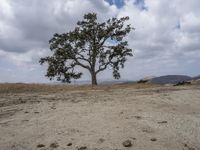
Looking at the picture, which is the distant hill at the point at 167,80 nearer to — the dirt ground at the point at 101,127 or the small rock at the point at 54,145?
the dirt ground at the point at 101,127

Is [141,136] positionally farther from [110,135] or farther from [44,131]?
[44,131]

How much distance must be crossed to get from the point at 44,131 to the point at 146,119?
271 cm

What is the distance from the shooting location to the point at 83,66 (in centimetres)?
3384

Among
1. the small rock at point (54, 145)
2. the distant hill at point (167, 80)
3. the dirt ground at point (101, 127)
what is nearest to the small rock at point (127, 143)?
the dirt ground at point (101, 127)

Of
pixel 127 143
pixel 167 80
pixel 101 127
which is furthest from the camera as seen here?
pixel 167 80

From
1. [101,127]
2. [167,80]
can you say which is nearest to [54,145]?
[101,127]

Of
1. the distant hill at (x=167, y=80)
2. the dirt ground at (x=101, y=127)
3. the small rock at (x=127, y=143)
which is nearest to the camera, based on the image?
the small rock at (x=127, y=143)

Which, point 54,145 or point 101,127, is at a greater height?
point 101,127

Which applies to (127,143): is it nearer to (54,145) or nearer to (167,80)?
(54,145)

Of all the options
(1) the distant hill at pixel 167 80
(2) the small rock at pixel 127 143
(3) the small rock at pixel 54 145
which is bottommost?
(2) the small rock at pixel 127 143

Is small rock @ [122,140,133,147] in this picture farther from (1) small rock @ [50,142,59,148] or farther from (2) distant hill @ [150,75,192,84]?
(2) distant hill @ [150,75,192,84]

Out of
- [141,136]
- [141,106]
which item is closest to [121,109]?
[141,106]

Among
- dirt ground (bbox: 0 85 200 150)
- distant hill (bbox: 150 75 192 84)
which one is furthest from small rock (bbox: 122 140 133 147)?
distant hill (bbox: 150 75 192 84)

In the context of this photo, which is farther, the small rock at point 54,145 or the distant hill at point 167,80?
the distant hill at point 167,80
